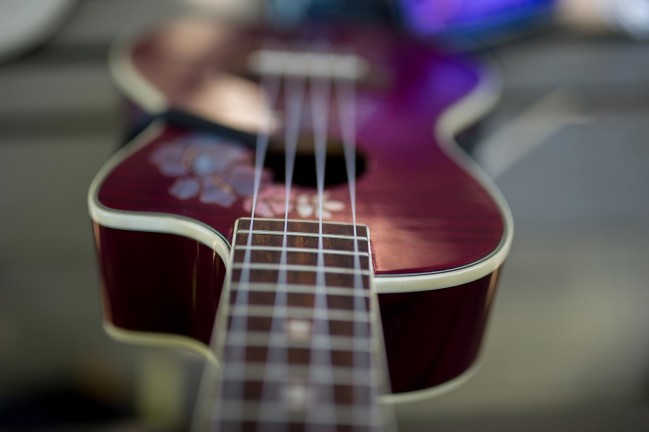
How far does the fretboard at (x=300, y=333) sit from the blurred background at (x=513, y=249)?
227 millimetres

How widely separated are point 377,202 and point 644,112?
0.49 m

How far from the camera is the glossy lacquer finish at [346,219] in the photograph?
1.44 ft

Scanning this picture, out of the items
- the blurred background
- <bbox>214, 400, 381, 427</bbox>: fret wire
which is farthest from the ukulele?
the blurred background

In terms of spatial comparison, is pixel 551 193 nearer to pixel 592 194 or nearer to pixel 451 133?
pixel 592 194

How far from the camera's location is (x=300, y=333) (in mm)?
366

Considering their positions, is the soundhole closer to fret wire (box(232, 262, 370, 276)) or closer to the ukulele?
the ukulele

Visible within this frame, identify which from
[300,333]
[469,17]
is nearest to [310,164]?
[300,333]

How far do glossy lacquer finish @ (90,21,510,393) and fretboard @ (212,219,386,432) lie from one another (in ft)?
0.08

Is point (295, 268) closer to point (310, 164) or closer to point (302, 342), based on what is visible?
point (302, 342)

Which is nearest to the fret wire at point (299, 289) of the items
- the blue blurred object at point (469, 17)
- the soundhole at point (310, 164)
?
the soundhole at point (310, 164)

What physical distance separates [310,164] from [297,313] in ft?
0.73

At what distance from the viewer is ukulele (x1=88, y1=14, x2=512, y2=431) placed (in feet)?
1.15

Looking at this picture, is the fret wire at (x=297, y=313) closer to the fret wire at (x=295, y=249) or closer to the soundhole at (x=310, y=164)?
the fret wire at (x=295, y=249)

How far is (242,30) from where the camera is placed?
809mm
